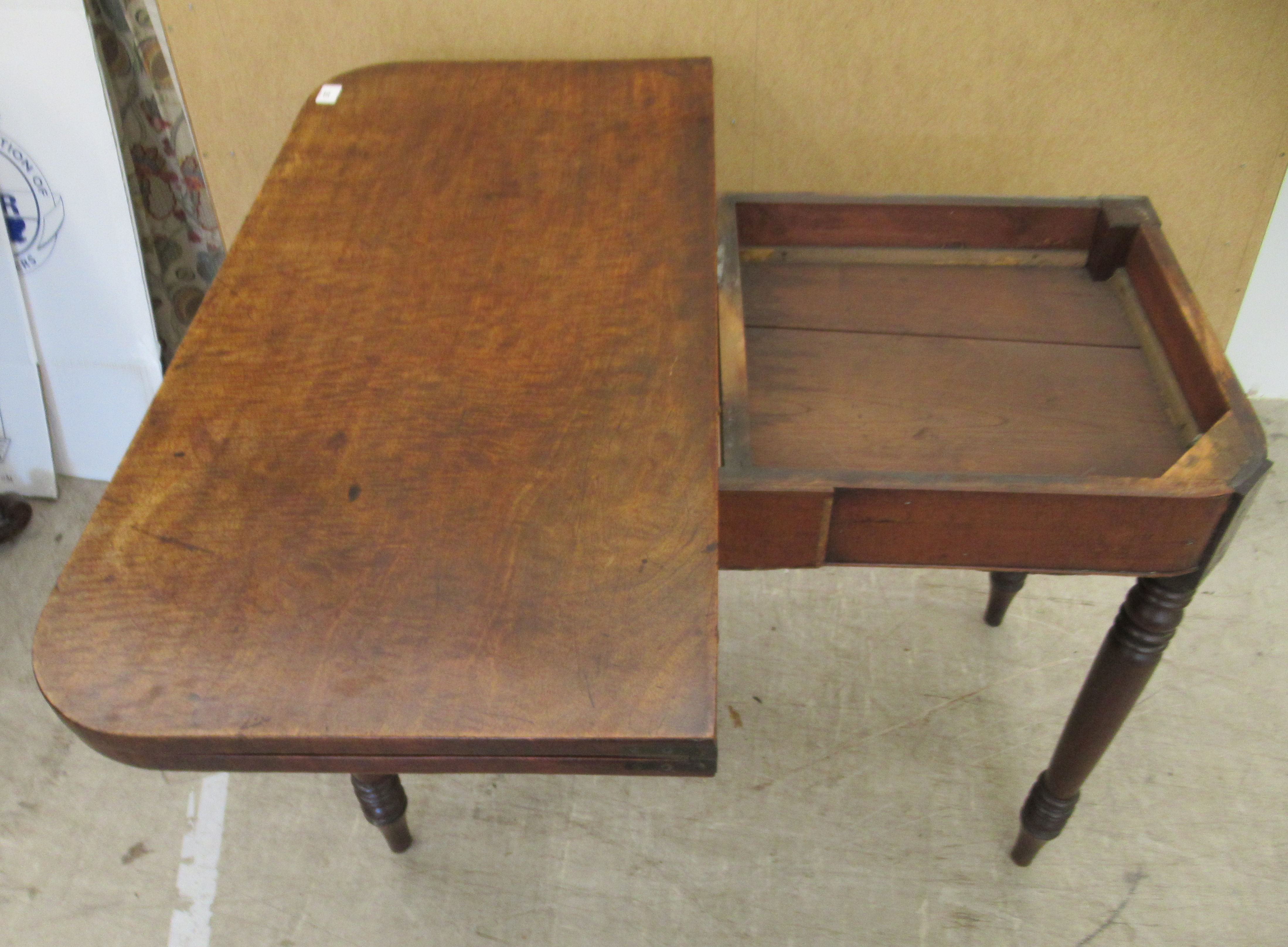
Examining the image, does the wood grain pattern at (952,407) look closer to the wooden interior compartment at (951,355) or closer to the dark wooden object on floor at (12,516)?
the wooden interior compartment at (951,355)

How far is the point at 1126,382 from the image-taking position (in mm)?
1072

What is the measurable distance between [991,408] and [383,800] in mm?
837

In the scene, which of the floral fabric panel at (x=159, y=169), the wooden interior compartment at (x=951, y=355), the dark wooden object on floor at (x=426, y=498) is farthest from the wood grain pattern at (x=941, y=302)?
the floral fabric panel at (x=159, y=169)

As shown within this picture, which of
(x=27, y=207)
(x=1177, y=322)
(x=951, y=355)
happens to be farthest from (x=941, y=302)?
(x=27, y=207)

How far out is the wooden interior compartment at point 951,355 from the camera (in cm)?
100

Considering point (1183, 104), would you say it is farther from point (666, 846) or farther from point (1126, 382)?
point (666, 846)

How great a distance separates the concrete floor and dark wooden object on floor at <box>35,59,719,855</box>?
0.77 meters

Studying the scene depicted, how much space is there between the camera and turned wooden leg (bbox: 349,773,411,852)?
3.89 feet

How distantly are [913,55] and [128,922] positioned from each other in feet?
5.19

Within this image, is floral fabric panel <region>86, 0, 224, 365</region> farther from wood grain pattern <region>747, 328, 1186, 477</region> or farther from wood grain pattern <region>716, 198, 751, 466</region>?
wood grain pattern <region>747, 328, 1186, 477</region>

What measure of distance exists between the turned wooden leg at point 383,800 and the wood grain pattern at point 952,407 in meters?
0.61

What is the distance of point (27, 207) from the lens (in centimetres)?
169

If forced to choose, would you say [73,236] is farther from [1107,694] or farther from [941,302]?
[1107,694]

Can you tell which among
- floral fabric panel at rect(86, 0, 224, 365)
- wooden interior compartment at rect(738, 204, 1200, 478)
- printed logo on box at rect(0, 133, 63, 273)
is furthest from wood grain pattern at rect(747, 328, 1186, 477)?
printed logo on box at rect(0, 133, 63, 273)
